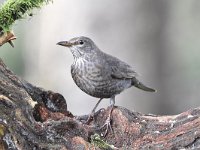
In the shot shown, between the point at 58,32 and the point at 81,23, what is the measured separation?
0.53m

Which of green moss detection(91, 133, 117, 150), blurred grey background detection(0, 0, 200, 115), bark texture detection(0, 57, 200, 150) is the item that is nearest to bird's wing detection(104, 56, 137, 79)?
blurred grey background detection(0, 0, 200, 115)

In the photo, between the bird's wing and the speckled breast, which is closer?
the speckled breast

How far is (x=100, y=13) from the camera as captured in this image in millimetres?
8008

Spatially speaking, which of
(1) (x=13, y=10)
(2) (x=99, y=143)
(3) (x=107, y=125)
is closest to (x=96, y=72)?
(1) (x=13, y=10)

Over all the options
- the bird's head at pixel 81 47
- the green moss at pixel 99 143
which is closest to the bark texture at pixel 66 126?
the green moss at pixel 99 143

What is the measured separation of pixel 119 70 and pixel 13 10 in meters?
2.32

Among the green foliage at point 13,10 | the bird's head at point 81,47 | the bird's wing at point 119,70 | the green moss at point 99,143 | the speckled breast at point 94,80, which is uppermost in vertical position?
the bird's head at point 81,47

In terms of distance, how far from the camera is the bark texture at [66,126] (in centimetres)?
398

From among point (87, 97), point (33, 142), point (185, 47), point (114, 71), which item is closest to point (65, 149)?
point (33, 142)

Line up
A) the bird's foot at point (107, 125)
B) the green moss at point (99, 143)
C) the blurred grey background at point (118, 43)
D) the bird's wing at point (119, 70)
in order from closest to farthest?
the green moss at point (99, 143), the bird's foot at point (107, 125), the bird's wing at point (119, 70), the blurred grey background at point (118, 43)

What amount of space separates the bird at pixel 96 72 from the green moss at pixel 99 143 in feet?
6.41

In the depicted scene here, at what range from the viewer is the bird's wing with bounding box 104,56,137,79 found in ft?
22.3

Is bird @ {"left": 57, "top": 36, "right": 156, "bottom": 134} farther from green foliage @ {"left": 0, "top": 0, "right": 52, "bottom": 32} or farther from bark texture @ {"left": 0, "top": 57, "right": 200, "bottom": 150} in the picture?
bark texture @ {"left": 0, "top": 57, "right": 200, "bottom": 150}

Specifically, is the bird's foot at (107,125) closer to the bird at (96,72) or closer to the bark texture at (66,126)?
the bark texture at (66,126)
